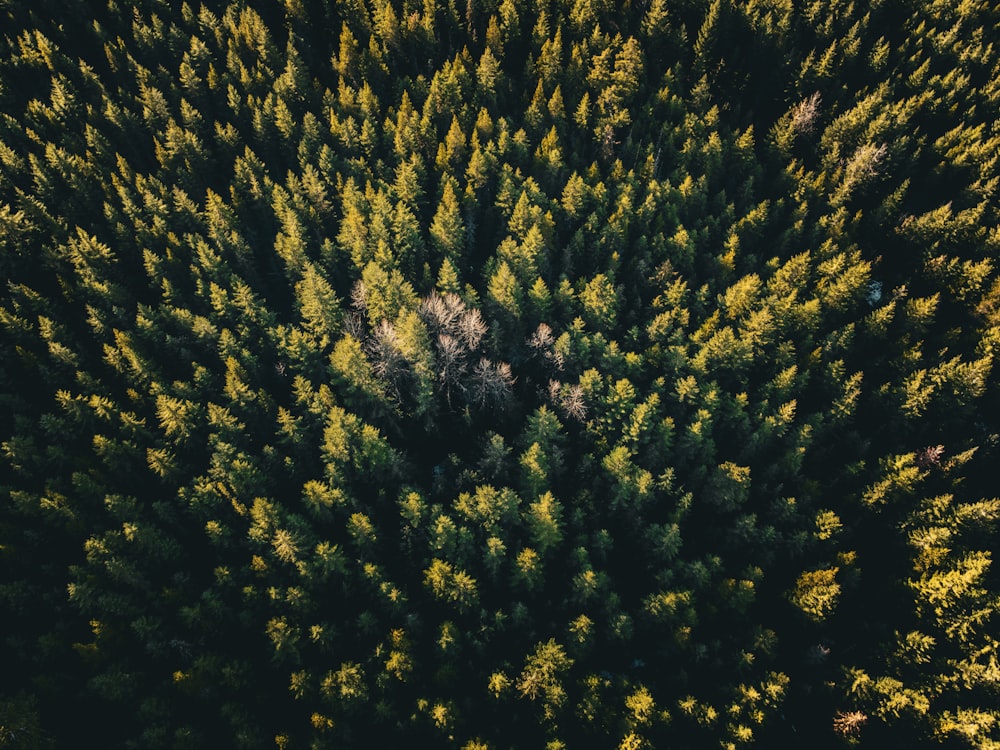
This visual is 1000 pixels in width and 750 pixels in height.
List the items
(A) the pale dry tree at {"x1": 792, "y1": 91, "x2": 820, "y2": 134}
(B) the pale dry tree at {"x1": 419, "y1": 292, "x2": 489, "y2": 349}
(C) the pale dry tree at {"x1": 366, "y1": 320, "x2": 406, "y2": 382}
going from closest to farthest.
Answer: (C) the pale dry tree at {"x1": 366, "y1": 320, "x2": 406, "y2": 382} → (B) the pale dry tree at {"x1": 419, "y1": 292, "x2": 489, "y2": 349} → (A) the pale dry tree at {"x1": 792, "y1": 91, "x2": 820, "y2": 134}

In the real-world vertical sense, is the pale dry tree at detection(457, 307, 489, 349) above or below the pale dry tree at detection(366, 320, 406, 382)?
above

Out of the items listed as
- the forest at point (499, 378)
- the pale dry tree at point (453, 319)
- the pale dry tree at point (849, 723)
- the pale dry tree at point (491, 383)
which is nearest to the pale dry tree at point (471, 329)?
the pale dry tree at point (453, 319)

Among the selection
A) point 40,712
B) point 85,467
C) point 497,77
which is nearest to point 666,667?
point 40,712

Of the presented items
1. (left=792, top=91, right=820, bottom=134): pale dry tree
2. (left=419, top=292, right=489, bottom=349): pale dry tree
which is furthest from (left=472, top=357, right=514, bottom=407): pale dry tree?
(left=792, top=91, right=820, bottom=134): pale dry tree

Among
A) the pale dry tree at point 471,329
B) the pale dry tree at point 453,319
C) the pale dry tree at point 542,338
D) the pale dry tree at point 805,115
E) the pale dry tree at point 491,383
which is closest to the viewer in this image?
the pale dry tree at point 471,329

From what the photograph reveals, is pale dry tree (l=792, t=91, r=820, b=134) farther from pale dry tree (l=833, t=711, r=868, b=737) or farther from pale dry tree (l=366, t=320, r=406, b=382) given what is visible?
pale dry tree (l=833, t=711, r=868, b=737)

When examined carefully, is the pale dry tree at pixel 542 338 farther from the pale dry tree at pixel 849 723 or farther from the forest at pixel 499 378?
the pale dry tree at pixel 849 723

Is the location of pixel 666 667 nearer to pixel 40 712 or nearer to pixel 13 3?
pixel 40 712

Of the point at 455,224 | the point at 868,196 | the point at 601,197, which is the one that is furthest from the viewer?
the point at 868,196

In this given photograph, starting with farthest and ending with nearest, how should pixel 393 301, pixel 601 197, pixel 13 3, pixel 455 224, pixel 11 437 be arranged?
1. pixel 13 3
2. pixel 601 197
3. pixel 455 224
4. pixel 393 301
5. pixel 11 437
